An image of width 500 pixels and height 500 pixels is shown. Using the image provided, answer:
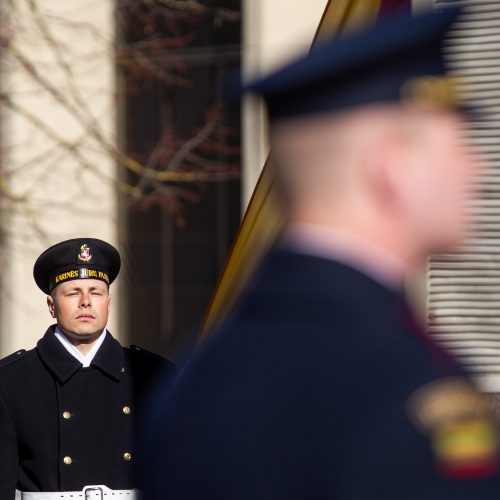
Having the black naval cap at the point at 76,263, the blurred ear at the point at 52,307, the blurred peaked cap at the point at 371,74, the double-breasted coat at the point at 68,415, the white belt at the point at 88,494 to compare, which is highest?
the black naval cap at the point at 76,263

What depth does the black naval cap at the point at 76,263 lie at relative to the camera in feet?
14.2

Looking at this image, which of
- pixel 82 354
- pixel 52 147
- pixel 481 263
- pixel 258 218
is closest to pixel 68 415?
pixel 82 354

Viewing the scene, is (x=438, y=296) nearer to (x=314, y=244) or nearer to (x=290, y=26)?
(x=290, y=26)

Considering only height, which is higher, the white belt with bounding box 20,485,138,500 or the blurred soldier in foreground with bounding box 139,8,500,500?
the blurred soldier in foreground with bounding box 139,8,500,500

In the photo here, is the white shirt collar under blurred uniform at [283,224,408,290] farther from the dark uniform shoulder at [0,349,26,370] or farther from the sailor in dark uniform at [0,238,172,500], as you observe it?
the dark uniform shoulder at [0,349,26,370]

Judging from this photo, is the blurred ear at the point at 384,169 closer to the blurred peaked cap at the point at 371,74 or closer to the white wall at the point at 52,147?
the blurred peaked cap at the point at 371,74

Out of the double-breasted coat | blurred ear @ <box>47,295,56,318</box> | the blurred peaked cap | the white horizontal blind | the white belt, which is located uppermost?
the white horizontal blind

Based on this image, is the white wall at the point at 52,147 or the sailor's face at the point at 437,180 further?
A: the white wall at the point at 52,147

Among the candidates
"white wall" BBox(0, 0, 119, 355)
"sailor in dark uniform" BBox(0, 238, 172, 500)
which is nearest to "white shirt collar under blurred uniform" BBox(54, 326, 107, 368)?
"sailor in dark uniform" BBox(0, 238, 172, 500)

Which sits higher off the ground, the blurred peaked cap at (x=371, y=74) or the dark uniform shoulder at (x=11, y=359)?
the blurred peaked cap at (x=371, y=74)

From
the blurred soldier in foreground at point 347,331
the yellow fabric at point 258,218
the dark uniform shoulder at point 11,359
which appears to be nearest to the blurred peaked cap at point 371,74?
the blurred soldier in foreground at point 347,331

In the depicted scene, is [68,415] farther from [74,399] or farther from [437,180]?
[437,180]

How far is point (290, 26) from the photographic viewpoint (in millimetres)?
10461

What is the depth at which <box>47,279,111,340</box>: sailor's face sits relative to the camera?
418cm
